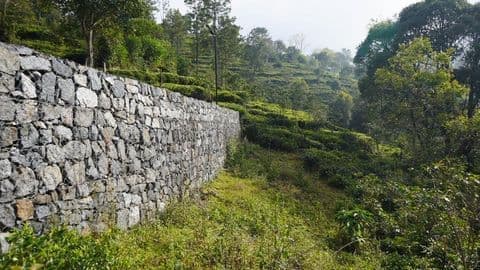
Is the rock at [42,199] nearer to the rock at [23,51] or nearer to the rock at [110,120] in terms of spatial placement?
the rock at [23,51]

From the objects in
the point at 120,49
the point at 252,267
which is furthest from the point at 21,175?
the point at 120,49

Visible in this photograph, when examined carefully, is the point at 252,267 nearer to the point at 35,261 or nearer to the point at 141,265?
the point at 141,265

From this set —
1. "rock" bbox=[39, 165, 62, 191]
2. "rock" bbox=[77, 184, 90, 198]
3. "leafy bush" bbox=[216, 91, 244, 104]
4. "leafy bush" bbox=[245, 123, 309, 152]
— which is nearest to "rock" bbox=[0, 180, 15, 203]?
"rock" bbox=[39, 165, 62, 191]

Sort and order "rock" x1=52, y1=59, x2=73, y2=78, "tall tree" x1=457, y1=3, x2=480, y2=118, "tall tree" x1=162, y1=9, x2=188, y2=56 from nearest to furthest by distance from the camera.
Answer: "rock" x1=52, y1=59, x2=73, y2=78
"tall tree" x1=457, y1=3, x2=480, y2=118
"tall tree" x1=162, y1=9, x2=188, y2=56

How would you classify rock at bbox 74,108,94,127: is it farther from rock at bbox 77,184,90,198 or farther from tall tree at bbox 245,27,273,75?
tall tree at bbox 245,27,273,75

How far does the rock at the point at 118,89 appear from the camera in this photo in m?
5.90

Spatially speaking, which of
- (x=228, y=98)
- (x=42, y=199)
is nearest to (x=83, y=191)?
(x=42, y=199)

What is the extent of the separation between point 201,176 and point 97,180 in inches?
234

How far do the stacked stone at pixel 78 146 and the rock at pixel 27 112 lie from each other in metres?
0.01

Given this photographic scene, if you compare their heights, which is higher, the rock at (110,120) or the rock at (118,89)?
the rock at (118,89)

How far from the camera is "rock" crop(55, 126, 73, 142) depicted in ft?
14.7

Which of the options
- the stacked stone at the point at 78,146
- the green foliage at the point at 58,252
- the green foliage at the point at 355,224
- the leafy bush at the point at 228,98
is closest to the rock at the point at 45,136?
the stacked stone at the point at 78,146

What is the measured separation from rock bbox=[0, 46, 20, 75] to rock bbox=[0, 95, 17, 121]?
28cm

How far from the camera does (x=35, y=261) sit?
9.60ft
